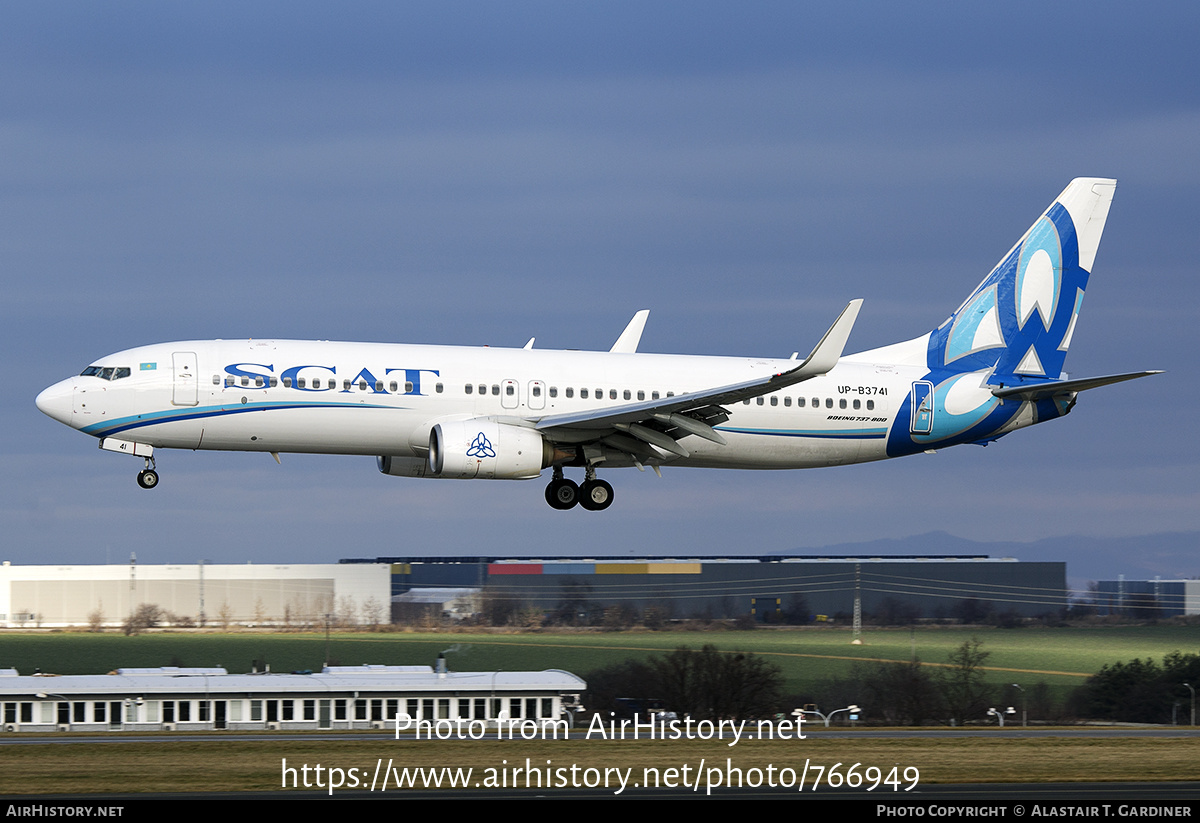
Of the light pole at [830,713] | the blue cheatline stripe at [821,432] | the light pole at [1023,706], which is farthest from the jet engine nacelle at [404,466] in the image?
the light pole at [1023,706]

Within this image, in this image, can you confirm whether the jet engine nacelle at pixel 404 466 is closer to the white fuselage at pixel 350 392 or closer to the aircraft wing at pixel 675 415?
the white fuselage at pixel 350 392

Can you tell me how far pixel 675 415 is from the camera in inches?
1758

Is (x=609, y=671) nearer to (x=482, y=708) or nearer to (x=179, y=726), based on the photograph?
(x=482, y=708)

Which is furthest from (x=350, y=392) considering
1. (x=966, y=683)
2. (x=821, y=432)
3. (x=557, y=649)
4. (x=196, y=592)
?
(x=196, y=592)

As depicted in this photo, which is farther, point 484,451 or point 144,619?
point 144,619

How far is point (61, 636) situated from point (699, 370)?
135 feet

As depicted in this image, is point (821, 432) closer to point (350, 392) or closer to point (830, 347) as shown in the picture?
point (830, 347)

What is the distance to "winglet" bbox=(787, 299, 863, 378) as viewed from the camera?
3950 centimetres

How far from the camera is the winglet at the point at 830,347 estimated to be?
3950 cm

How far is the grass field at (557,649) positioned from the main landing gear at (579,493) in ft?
69.5

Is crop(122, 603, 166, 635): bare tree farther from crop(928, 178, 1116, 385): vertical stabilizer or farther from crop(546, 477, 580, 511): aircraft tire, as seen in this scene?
crop(928, 178, 1116, 385): vertical stabilizer

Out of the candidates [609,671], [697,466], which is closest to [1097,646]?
[609,671]

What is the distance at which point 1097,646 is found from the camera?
75.8 m

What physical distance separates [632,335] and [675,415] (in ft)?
22.9
